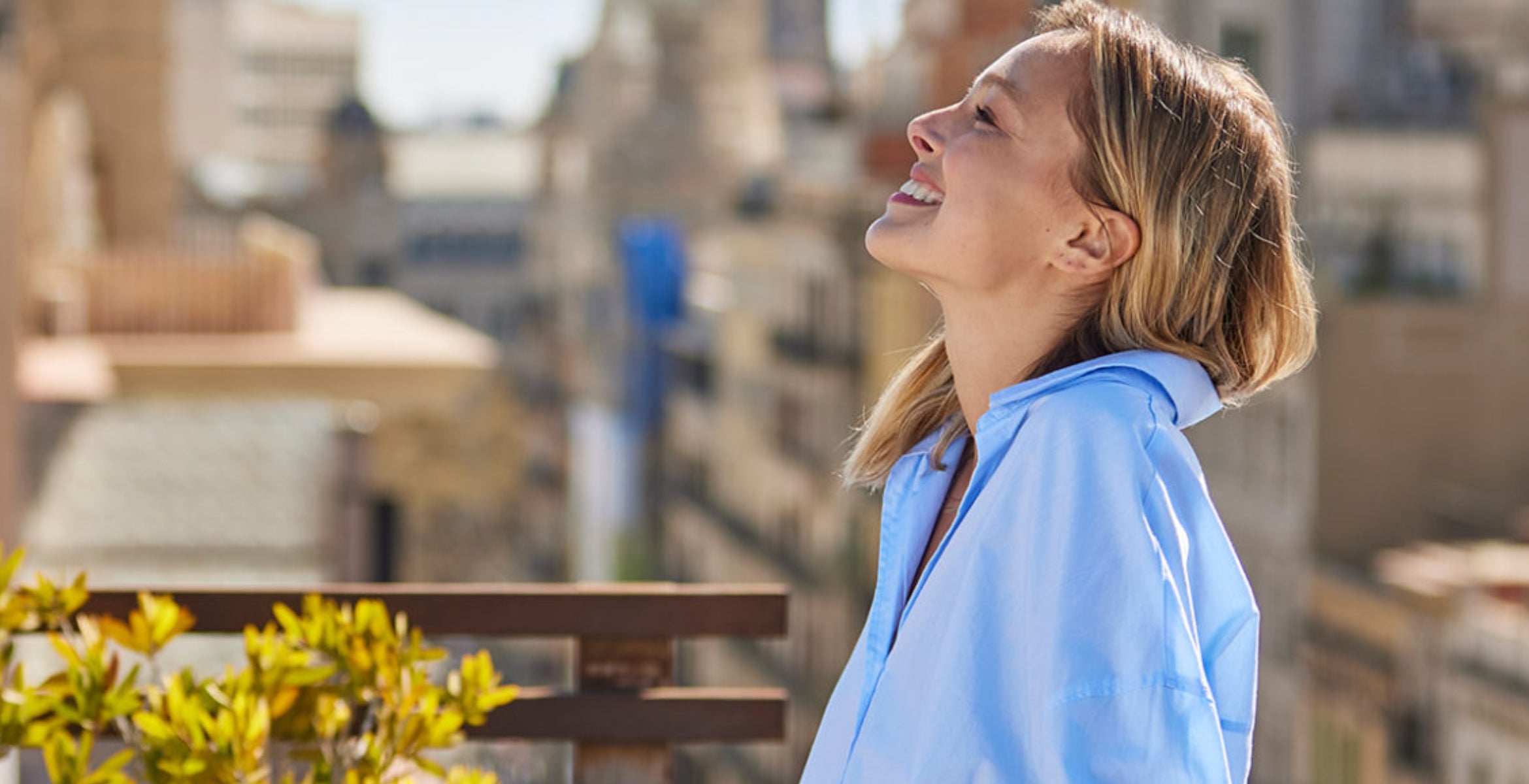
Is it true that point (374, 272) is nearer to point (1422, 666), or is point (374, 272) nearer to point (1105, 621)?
point (1422, 666)

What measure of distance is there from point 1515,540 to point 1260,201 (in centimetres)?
3018

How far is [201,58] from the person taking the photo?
13300 cm

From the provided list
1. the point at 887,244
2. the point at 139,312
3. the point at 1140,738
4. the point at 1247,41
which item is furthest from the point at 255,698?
the point at 1247,41

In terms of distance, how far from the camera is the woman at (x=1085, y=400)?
2242 mm

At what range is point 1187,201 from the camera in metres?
2.44

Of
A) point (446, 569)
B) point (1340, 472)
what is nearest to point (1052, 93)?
point (1340, 472)

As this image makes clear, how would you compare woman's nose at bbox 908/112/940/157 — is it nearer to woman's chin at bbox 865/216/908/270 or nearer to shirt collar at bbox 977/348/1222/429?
woman's chin at bbox 865/216/908/270

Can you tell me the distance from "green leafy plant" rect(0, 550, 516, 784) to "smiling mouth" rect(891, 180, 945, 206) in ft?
3.91

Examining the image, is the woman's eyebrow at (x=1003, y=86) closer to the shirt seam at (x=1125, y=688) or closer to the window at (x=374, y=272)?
the shirt seam at (x=1125, y=688)

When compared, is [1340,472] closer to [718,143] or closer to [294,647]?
[294,647]

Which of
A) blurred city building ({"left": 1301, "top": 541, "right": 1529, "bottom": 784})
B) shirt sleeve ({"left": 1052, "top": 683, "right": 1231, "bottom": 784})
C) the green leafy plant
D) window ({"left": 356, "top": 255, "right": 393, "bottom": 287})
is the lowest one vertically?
blurred city building ({"left": 1301, "top": 541, "right": 1529, "bottom": 784})

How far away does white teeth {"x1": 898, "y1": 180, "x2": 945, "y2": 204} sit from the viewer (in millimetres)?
2627

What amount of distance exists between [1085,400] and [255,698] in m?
1.51

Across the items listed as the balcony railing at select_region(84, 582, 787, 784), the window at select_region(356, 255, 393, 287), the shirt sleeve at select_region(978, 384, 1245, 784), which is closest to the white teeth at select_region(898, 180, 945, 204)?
the shirt sleeve at select_region(978, 384, 1245, 784)
